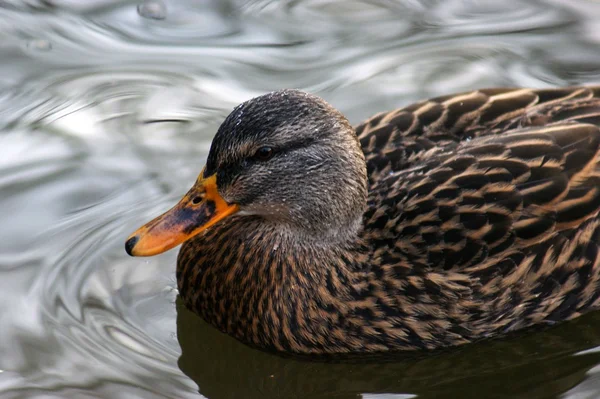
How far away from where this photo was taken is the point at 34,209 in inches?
284

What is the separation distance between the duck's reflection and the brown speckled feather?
125 mm

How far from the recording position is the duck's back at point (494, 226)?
591 centimetres

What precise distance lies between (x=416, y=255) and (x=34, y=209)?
2.75 meters

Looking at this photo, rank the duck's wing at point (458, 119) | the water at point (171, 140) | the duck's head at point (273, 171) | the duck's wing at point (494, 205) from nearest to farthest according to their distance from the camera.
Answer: the duck's head at point (273, 171) < the duck's wing at point (494, 205) < the water at point (171, 140) < the duck's wing at point (458, 119)

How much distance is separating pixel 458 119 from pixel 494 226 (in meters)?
0.84

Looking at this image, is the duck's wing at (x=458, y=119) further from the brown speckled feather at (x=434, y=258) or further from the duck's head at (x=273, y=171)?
the duck's head at (x=273, y=171)

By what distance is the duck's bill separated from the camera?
18.6 ft

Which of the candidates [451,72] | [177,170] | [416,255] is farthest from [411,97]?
[416,255]

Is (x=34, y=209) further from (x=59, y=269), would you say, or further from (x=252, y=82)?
(x=252, y=82)

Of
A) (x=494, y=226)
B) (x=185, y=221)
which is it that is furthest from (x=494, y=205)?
(x=185, y=221)

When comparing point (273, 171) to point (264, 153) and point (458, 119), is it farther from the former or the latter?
point (458, 119)

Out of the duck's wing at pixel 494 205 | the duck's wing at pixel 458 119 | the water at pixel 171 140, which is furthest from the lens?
the duck's wing at pixel 458 119

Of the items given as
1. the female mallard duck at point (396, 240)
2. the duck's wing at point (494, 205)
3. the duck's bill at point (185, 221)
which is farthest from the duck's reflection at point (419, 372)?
the duck's bill at point (185, 221)

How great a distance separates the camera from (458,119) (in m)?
6.45
